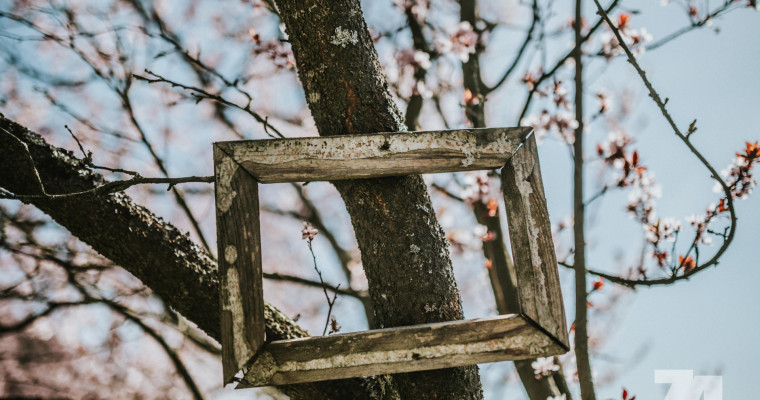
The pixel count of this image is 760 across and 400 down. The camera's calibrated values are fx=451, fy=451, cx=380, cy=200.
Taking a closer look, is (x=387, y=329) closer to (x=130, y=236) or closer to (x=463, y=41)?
(x=130, y=236)

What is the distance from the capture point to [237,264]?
1145 mm

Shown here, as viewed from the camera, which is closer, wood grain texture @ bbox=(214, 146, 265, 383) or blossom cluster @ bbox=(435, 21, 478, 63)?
wood grain texture @ bbox=(214, 146, 265, 383)

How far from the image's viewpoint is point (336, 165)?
1210 millimetres

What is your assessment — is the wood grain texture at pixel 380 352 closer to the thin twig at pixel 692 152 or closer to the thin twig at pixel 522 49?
the thin twig at pixel 692 152

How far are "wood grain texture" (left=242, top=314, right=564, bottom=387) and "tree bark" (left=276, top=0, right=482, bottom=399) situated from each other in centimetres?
11

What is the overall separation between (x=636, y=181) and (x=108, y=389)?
540cm

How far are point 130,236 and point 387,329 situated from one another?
2.98ft

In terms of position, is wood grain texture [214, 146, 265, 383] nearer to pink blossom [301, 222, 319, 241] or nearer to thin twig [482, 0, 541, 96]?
pink blossom [301, 222, 319, 241]

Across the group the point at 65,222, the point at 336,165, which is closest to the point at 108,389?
the point at 65,222

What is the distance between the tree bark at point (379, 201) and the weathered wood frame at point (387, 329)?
0.34 ft

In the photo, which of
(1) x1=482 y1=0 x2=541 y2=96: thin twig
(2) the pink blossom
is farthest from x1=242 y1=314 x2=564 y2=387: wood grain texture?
(1) x1=482 y1=0 x2=541 y2=96: thin twig

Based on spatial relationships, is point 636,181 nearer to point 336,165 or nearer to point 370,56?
point 370,56

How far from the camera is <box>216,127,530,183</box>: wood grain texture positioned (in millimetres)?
1203

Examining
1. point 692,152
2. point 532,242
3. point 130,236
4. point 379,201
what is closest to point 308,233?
point 379,201
